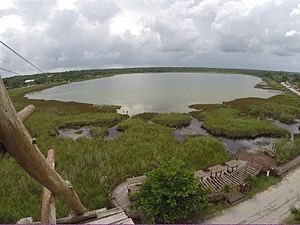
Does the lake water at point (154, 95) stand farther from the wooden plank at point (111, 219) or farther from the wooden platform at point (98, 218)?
the wooden plank at point (111, 219)

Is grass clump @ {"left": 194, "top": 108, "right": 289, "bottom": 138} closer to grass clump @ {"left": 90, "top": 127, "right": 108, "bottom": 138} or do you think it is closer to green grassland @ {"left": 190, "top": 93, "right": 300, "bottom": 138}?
green grassland @ {"left": 190, "top": 93, "right": 300, "bottom": 138}

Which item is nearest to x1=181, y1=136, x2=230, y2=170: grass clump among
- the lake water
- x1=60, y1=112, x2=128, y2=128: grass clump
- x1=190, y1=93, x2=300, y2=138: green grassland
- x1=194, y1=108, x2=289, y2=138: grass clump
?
x1=194, y1=108, x2=289, y2=138: grass clump

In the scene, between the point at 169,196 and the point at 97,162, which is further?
the point at 97,162

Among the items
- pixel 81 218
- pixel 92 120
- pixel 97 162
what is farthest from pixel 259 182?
pixel 92 120

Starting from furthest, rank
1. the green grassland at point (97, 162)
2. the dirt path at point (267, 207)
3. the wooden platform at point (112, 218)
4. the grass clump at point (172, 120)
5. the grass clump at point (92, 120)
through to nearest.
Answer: the grass clump at point (92, 120)
the grass clump at point (172, 120)
the green grassland at point (97, 162)
the dirt path at point (267, 207)
the wooden platform at point (112, 218)

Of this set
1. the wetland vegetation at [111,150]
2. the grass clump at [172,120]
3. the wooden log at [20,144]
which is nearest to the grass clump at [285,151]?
the wetland vegetation at [111,150]

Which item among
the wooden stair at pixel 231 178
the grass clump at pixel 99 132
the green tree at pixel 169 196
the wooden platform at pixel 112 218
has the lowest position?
the grass clump at pixel 99 132

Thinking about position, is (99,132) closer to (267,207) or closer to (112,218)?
(267,207)
